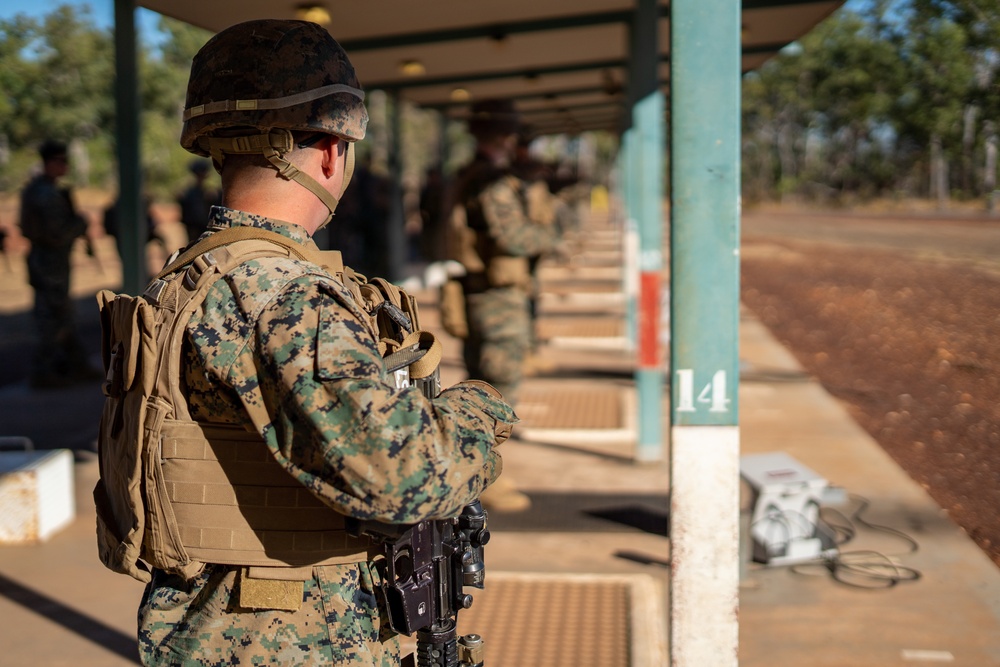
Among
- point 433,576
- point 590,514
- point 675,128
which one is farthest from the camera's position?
point 590,514

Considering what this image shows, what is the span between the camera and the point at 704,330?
2.83 metres

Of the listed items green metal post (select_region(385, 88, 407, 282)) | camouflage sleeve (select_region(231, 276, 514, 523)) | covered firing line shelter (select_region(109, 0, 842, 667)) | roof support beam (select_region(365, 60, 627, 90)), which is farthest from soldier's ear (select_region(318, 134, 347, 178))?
green metal post (select_region(385, 88, 407, 282))

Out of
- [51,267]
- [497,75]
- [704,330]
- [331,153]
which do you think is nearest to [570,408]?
[497,75]

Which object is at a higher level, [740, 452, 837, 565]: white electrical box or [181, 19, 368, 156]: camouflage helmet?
[181, 19, 368, 156]: camouflage helmet

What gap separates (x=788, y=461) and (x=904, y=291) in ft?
28.3

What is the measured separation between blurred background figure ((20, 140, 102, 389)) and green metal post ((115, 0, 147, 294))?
3.99 meters

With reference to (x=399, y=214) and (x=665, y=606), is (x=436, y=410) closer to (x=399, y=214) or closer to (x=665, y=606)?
A: (x=665, y=606)

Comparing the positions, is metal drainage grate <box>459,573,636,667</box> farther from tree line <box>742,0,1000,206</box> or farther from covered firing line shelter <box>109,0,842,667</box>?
tree line <box>742,0,1000,206</box>

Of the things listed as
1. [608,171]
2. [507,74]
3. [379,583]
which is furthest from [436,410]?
[608,171]

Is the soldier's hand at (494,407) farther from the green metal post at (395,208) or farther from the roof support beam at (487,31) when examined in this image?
the green metal post at (395,208)

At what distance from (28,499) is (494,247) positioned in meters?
2.83

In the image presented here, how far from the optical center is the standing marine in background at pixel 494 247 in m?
6.02

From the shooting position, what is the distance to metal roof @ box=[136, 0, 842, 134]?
5758 millimetres

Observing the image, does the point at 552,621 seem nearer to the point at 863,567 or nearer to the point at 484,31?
the point at 863,567
